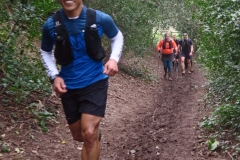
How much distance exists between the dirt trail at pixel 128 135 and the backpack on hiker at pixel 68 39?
1.67m

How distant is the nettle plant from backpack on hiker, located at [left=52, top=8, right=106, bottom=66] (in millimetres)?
2188

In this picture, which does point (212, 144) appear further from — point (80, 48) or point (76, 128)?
point (80, 48)

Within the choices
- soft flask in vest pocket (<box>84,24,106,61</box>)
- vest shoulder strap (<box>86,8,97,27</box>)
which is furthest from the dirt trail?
vest shoulder strap (<box>86,8,97,27</box>)

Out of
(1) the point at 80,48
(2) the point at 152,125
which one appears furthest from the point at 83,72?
(2) the point at 152,125

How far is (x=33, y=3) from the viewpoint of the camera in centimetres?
671

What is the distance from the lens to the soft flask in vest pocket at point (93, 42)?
3986 millimetres

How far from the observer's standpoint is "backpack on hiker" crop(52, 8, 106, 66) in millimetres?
3986

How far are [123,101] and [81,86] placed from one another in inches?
268

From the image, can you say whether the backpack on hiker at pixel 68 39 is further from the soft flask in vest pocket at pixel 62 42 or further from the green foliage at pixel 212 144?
the green foliage at pixel 212 144

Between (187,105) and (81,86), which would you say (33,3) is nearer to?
(81,86)

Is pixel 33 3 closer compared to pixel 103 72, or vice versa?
pixel 103 72

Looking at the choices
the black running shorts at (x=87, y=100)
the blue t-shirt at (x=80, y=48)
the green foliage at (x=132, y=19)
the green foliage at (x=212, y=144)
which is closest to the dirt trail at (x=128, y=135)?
the green foliage at (x=212, y=144)

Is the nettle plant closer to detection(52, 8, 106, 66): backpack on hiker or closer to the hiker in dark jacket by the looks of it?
the hiker in dark jacket

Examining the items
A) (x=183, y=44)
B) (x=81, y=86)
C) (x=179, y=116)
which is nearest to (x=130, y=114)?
(x=179, y=116)
